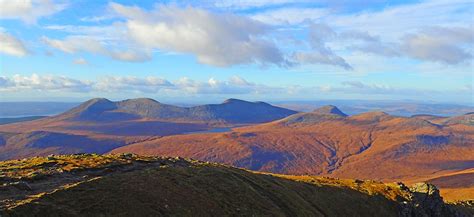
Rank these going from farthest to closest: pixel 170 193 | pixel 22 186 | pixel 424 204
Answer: pixel 424 204 → pixel 170 193 → pixel 22 186

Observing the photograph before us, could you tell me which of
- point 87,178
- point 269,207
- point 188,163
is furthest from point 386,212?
point 87,178

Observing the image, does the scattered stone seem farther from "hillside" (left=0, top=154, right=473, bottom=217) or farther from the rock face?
the rock face

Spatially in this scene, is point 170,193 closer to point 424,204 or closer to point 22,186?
point 22,186

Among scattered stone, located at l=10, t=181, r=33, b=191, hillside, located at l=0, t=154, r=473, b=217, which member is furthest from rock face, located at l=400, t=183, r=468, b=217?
scattered stone, located at l=10, t=181, r=33, b=191

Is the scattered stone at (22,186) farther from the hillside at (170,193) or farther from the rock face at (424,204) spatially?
the rock face at (424,204)

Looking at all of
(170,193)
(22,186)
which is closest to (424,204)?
(170,193)

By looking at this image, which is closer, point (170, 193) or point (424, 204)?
point (170, 193)

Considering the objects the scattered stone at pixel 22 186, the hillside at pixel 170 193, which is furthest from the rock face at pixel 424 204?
the scattered stone at pixel 22 186

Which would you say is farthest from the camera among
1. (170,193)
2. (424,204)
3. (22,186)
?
(424,204)
